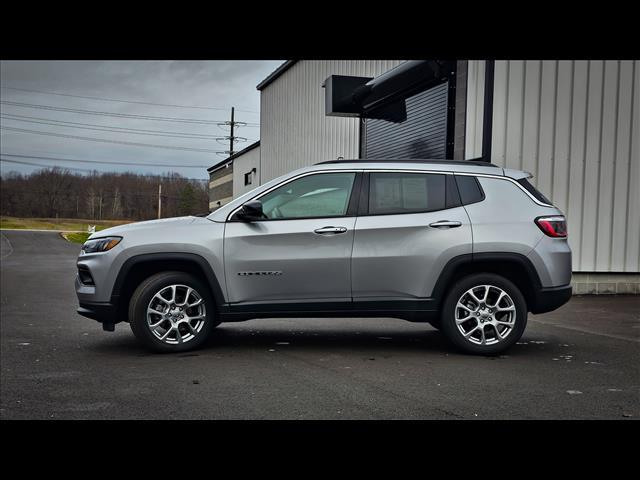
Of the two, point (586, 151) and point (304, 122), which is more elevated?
point (304, 122)

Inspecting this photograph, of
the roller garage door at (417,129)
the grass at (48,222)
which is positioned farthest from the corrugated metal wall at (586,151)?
the grass at (48,222)

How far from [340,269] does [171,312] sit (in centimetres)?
183

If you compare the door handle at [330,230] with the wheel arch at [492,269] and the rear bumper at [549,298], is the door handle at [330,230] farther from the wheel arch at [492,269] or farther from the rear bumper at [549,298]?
the rear bumper at [549,298]

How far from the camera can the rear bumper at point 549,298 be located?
6680 mm

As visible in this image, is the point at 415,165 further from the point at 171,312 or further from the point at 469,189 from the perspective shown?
the point at 171,312

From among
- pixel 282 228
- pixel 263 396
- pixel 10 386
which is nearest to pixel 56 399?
pixel 10 386

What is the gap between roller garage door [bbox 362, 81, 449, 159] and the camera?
13.4 meters

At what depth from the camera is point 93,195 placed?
75.9 m

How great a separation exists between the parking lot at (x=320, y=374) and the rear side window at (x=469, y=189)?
5.54 ft

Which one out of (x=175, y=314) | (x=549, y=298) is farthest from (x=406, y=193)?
(x=175, y=314)

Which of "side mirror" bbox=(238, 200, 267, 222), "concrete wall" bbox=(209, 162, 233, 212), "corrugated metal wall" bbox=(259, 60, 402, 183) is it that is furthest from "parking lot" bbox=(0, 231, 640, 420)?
"concrete wall" bbox=(209, 162, 233, 212)

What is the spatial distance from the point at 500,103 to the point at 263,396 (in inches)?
359
